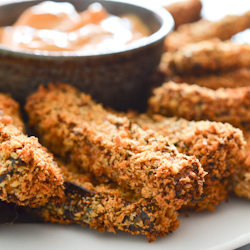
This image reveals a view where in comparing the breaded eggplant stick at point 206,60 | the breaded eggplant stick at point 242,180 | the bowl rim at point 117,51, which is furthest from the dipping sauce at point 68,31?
the breaded eggplant stick at point 242,180

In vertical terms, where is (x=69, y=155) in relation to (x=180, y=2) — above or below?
below

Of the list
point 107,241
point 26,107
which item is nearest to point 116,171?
point 107,241

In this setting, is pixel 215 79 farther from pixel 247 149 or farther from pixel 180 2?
pixel 180 2

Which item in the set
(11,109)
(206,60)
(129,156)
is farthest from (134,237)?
(206,60)

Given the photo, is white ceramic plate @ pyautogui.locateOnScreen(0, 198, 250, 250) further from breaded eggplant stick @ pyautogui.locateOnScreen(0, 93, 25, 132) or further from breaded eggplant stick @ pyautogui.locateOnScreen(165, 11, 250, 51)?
breaded eggplant stick @ pyautogui.locateOnScreen(165, 11, 250, 51)

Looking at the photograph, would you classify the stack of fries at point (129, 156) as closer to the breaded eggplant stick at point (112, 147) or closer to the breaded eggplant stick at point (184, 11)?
the breaded eggplant stick at point (112, 147)

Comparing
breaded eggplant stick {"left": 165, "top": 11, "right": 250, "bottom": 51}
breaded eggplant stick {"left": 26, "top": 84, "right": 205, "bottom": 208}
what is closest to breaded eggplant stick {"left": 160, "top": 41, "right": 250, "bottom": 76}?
breaded eggplant stick {"left": 165, "top": 11, "right": 250, "bottom": 51}

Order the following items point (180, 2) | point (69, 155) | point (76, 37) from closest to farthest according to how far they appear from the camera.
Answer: point (69, 155) → point (76, 37) → point (180, 2)
